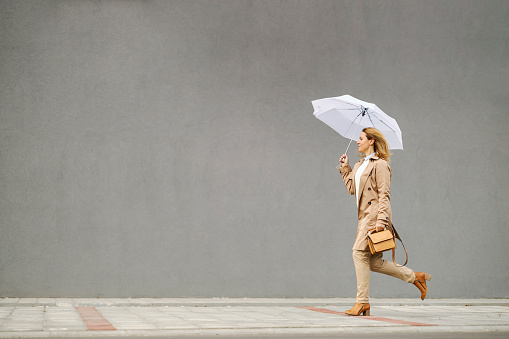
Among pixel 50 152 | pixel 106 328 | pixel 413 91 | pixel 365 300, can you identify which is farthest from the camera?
pixel 413 91

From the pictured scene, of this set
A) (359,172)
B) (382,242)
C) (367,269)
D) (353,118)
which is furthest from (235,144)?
(382,242)

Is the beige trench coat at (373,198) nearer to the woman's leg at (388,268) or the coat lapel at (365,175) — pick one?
the coat lapel at (365,175)

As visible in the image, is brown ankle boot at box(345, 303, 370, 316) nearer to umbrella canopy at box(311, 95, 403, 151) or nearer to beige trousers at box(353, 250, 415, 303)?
beige trousers at box(353, 250, 415, 303)

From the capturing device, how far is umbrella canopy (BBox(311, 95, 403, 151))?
680 centimetres

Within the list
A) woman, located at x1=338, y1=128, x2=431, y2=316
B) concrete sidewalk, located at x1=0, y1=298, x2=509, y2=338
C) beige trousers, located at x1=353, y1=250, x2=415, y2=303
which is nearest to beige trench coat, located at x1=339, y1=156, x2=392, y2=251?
woman, located at x1=338, y1=128, x2=431, y2=316

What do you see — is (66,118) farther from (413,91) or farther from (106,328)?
(413,91)

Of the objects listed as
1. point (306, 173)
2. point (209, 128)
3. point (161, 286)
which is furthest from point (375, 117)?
point (161, 286)

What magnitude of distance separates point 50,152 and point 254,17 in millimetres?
3190

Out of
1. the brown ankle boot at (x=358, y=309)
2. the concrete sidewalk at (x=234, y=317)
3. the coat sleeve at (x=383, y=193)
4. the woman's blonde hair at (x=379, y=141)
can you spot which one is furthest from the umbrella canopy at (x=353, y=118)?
the concrete sidewalk at (x=234, y=317)

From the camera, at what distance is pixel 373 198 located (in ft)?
21.7

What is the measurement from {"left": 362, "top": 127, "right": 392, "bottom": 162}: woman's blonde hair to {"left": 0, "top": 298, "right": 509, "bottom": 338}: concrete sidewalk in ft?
5.66

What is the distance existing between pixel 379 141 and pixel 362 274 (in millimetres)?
1425

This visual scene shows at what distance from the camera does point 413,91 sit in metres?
8.96

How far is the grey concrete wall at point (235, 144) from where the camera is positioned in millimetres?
7664
